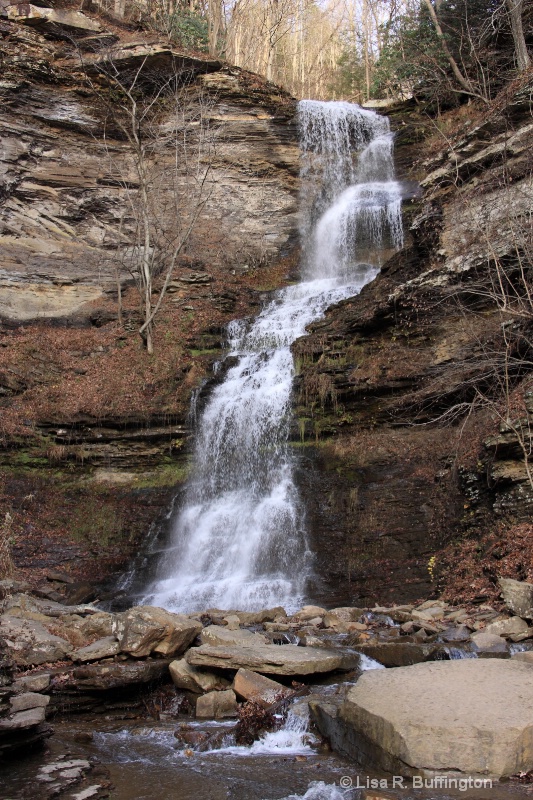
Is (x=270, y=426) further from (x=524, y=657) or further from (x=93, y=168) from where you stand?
(x=93, y=168)

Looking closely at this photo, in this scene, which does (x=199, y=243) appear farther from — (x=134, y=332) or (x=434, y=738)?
(x=434, y=738)

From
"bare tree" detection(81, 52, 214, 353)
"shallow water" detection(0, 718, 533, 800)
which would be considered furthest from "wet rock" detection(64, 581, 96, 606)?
"bare tree" detection(81, 52, 214, 353)

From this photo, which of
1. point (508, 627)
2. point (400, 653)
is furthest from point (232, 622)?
point (508, 627)

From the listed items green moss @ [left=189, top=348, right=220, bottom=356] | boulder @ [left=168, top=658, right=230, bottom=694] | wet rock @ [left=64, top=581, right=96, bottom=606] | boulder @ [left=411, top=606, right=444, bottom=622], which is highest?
green moss @ [left=189, top=348, right=220, bottom=356]

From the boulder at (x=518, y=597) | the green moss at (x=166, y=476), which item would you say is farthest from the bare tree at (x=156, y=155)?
the boulder at (x=518, y=597)

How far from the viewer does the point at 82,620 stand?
795 cm

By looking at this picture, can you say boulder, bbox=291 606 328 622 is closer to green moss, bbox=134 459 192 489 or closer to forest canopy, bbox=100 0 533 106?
green moss, bbox=134 459 192 489

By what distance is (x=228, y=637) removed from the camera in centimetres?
707

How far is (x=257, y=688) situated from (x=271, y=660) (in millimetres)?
400

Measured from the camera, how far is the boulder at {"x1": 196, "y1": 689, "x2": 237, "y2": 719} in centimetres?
579

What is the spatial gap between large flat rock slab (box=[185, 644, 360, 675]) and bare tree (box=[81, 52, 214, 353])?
1436 cm

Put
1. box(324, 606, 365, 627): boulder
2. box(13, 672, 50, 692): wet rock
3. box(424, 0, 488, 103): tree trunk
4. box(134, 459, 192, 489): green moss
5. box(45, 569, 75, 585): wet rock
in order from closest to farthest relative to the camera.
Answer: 1. box(13, 672, 50, 692): wet rock
2. box(324, 606, 365, 627): boulder
3. box(45, 569, 75, 585): wet rock
4. box(134, 459, 192, 489): green moss
5. box(424, 0, 488, 103): tree trunk

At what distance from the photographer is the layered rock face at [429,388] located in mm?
10180

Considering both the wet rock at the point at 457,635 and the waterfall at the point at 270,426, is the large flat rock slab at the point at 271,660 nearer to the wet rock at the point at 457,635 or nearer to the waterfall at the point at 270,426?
the wet rock at the point at 457,635
